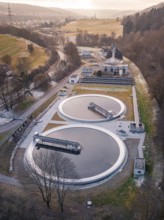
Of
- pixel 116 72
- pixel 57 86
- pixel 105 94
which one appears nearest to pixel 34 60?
pixel 57 86

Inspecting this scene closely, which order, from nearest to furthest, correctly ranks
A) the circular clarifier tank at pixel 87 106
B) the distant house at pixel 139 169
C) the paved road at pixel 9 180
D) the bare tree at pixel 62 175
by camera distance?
the bare tree at pixel 62 175
the paved road at pixel 9 180
the distant house at pixel 139 169
the circular clarifier tank at pixel 87 106

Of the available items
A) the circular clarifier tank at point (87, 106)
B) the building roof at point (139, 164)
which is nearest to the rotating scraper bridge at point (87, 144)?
the circular clarifier tank at point (87, 106)

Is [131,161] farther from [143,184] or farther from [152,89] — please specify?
[152,89]

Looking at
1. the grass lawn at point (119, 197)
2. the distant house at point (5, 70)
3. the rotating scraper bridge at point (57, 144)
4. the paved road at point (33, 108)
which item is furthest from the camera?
the distant house at point (5, 70)

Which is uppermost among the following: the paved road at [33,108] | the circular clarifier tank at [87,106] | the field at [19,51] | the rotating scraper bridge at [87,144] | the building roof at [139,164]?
the field at [19,51]

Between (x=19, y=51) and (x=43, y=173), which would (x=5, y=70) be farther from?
(x=43, y=173)

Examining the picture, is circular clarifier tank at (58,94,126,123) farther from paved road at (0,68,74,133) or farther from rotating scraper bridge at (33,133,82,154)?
rotating scraper bridge at (33,133,82,154)

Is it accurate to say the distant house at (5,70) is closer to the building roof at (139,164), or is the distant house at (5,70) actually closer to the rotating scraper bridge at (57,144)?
the rotating scraper bridge at (57,144)
